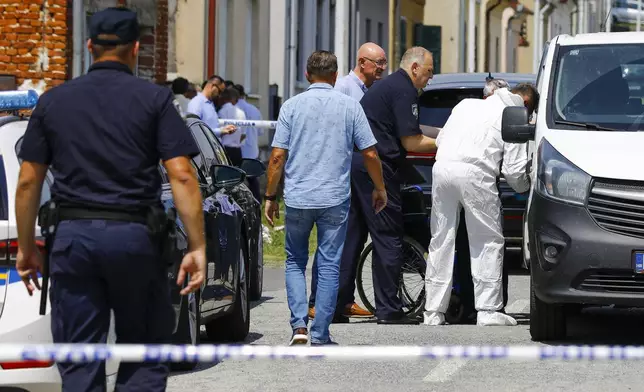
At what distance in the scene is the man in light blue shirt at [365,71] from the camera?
12.3m

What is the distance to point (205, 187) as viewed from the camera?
9.96 metres

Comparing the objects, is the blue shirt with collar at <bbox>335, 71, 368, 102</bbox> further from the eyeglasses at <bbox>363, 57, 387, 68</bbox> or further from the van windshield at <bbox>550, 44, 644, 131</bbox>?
the van windshield at <bbox>550, 44, 644, 131</bbox>

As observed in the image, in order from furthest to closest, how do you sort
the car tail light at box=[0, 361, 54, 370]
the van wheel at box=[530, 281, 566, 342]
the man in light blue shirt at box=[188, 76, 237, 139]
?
the man in light blue shirt at box=[188, 76, 237, 139]
the van wheel at box=[530, 281, 566, 342]
the car tail light at box=[0, 361, 54, 370]

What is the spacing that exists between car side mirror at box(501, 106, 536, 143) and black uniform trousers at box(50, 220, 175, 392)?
4.49 meters

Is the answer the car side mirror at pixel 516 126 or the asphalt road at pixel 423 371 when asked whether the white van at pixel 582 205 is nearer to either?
the car side mirror at pixel 516 126

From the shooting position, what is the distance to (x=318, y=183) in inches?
380

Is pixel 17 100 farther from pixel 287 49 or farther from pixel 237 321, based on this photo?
pixel 287 49

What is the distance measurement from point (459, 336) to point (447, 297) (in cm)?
91

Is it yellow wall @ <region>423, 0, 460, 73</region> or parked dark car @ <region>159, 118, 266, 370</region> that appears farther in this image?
yellow wall @ <region>423, 0, 460, 73</region>

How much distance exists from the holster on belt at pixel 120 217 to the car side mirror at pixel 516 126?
4420 millimetres

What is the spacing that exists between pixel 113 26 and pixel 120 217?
72 cm

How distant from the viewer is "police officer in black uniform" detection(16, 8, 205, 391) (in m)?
6.08

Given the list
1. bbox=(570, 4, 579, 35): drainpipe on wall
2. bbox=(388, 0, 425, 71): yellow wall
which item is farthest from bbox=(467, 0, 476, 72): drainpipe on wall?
bbox=(570, 4, 579, 35): drainpipe on wall

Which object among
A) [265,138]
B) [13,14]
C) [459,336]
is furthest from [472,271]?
[265,138]
